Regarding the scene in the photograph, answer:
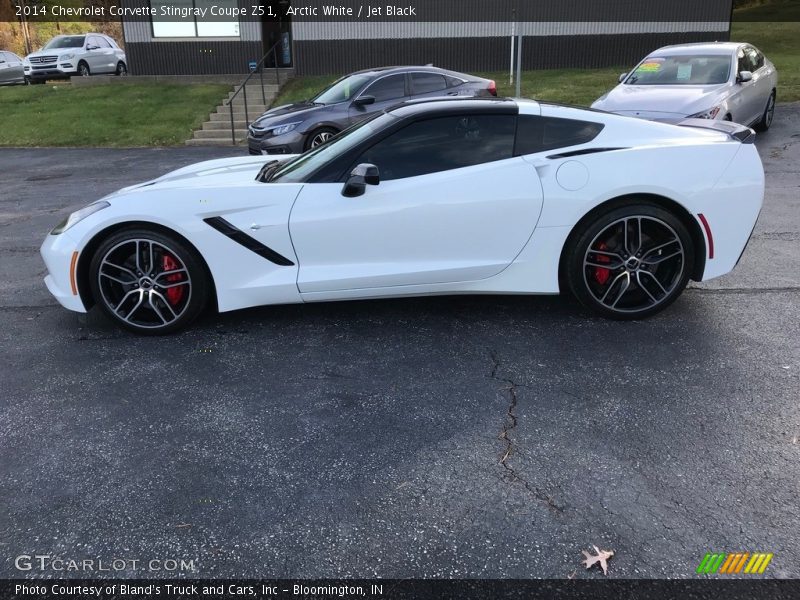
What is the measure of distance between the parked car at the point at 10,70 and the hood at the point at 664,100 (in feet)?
72.6

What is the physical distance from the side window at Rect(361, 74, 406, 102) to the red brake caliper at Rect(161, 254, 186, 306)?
7.86 meters

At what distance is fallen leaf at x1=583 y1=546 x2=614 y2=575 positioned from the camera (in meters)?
2.32

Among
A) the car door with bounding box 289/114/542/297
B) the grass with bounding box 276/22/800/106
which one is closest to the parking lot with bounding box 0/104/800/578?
the car door with bounding box 289/114/542/297

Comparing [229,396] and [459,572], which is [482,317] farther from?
[459,572]

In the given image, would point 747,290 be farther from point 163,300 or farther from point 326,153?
point 163,300

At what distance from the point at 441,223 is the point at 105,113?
50.9 ft

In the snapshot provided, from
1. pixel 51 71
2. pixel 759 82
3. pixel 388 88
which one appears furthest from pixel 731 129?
pixel 51 71

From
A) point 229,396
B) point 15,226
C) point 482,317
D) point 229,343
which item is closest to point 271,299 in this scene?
point 229,343

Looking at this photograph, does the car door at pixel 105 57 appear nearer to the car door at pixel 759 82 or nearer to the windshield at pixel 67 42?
the windshield at pixel 67 42

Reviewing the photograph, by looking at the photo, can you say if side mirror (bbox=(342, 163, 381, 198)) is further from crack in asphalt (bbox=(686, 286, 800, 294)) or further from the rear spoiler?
crack in asphalt (bbox=(686, 286, 800, 294))

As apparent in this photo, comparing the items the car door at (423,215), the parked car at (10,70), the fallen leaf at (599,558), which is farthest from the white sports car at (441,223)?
the parked car at (10,70)

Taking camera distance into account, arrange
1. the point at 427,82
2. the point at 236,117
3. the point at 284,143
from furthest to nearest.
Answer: the point at 236,117, the point at 427,82, the point at 284,143

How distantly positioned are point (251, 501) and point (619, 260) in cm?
273

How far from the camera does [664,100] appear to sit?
8.79m
